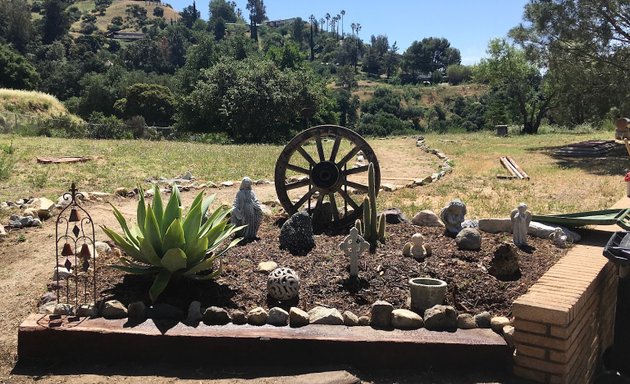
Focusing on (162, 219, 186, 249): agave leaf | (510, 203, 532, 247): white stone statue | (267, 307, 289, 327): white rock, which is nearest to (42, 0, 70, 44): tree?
(162, 219, 186, 249): agave leaf

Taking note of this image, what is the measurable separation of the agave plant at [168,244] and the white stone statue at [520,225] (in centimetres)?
285

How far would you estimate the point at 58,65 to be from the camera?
63.6m

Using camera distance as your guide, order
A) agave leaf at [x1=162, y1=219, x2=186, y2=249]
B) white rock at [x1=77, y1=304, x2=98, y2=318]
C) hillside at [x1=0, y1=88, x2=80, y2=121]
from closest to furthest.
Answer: white rock at [x1=77, y1=304, x2=98, y2=318] < agave leaf at [x1=162, y1=219, x2=186, y2=249] < hillside at [x1=0, y1=88, x2=80, y2=121]

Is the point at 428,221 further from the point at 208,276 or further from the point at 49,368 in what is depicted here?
the point at 49,368

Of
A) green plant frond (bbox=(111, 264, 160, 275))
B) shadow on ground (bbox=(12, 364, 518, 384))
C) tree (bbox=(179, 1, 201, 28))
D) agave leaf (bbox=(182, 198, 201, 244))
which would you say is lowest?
shadow on ground (bbox=(12, 364, 518, 384))

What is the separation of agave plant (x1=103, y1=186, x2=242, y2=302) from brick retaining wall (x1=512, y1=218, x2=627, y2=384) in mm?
2357

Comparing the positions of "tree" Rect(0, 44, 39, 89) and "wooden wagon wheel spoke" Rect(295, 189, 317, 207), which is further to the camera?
"tree" Rect(0, 44, 39, 89)

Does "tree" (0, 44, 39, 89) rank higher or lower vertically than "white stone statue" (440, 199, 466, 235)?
higher

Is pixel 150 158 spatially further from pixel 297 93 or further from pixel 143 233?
pixel 297 93

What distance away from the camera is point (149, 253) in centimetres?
451

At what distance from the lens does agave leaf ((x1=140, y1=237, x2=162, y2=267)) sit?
4.50 meters

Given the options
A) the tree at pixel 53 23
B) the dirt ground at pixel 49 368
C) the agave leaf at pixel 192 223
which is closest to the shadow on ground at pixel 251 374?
the dirt ground at pixel 49 368

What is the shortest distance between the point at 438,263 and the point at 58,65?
67112 millimetres

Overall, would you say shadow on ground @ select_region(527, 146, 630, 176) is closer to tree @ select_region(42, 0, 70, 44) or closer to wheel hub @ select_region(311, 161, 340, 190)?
wheel hub @ select_region(311, 161, 340, 190)
